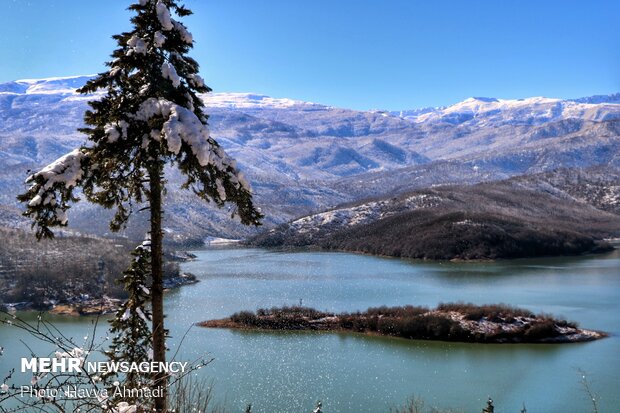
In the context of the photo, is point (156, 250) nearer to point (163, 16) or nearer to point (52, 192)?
point (52, 192)

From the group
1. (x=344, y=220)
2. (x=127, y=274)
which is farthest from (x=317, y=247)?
(x=127, y=274)

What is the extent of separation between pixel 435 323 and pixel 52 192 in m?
41.9

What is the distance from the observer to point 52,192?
811 cm

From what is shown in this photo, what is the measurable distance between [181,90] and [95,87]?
1339mm

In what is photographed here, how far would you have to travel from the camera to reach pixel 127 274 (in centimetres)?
1041

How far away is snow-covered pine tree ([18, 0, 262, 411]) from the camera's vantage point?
8.08 meters

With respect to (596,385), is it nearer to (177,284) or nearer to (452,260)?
(177,284)

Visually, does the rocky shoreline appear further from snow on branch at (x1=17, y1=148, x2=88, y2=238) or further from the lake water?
snow on branch at (x1=17, y1=148, x2=88, y2=238)

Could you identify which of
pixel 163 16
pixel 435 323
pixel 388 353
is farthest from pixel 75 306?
pixel 163 16

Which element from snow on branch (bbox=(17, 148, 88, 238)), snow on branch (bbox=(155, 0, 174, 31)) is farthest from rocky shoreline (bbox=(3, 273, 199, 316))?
snow on branch (bbox=(155, 0, 174, 31))

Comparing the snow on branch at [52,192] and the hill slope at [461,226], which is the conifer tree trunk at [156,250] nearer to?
the snow on branch at [52,192]

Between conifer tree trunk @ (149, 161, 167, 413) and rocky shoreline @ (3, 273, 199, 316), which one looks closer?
conifer tree trunk @ (149, 161, 167, 413)

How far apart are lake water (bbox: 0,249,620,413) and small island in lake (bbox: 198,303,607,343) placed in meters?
1.68

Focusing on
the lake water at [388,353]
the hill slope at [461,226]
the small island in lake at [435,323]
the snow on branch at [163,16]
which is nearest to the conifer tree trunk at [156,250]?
the snow on branch at [163,16]
